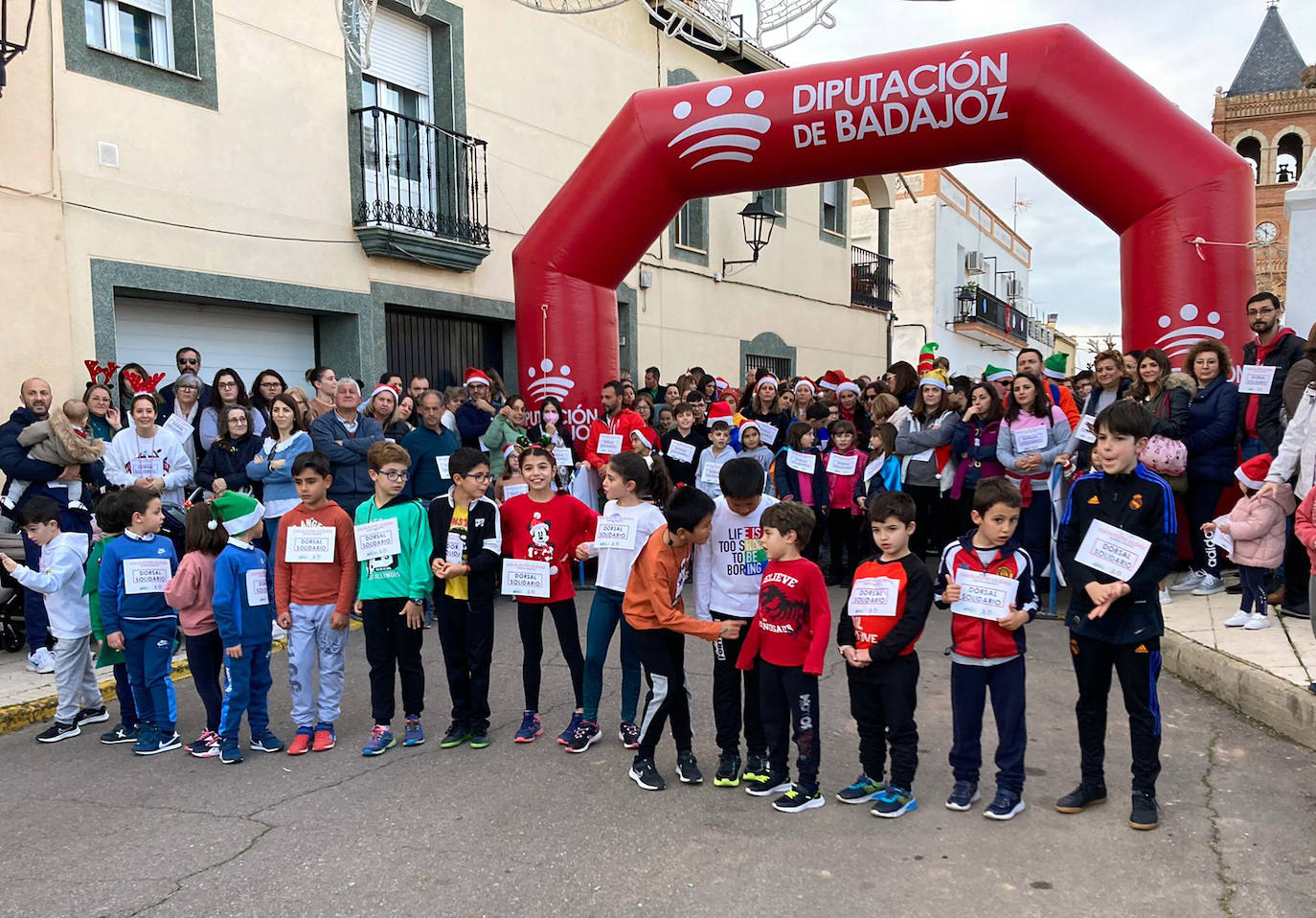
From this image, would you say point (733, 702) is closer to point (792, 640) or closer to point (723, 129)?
point (792, 640)

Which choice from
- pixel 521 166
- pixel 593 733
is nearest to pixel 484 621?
pixel 593 733

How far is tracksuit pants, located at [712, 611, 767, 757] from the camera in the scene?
13.9ft

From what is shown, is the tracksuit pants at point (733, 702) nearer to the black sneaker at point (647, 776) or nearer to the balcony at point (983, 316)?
the black sneaker at point (647, 776)

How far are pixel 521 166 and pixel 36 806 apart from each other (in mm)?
9905

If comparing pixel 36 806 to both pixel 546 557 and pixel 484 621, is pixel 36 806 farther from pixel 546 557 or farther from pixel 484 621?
pixel 546 557

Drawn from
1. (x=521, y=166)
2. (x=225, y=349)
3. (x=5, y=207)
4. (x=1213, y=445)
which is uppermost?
(x=521, y=166)

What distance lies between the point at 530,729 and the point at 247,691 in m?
1.44

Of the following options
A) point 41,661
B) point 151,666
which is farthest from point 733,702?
point 41,661

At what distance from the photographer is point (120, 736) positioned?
5.04 m

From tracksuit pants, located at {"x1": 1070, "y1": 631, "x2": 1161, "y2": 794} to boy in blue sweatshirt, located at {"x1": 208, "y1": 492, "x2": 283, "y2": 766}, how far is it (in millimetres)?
3819

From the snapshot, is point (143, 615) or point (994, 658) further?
point (143, 615)

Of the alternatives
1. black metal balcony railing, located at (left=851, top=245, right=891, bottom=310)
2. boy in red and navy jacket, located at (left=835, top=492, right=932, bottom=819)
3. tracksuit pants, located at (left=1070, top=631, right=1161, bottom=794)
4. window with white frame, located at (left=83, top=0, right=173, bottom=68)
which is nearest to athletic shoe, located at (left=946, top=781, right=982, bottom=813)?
boy in red and navy jacket, located at (left=835, top=492, right=932, bottom=819)

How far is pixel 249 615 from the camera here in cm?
479

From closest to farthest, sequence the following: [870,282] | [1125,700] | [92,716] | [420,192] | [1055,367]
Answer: [1125,700] < [92,716] < [1055,367] < [420,192] < [870,282]
